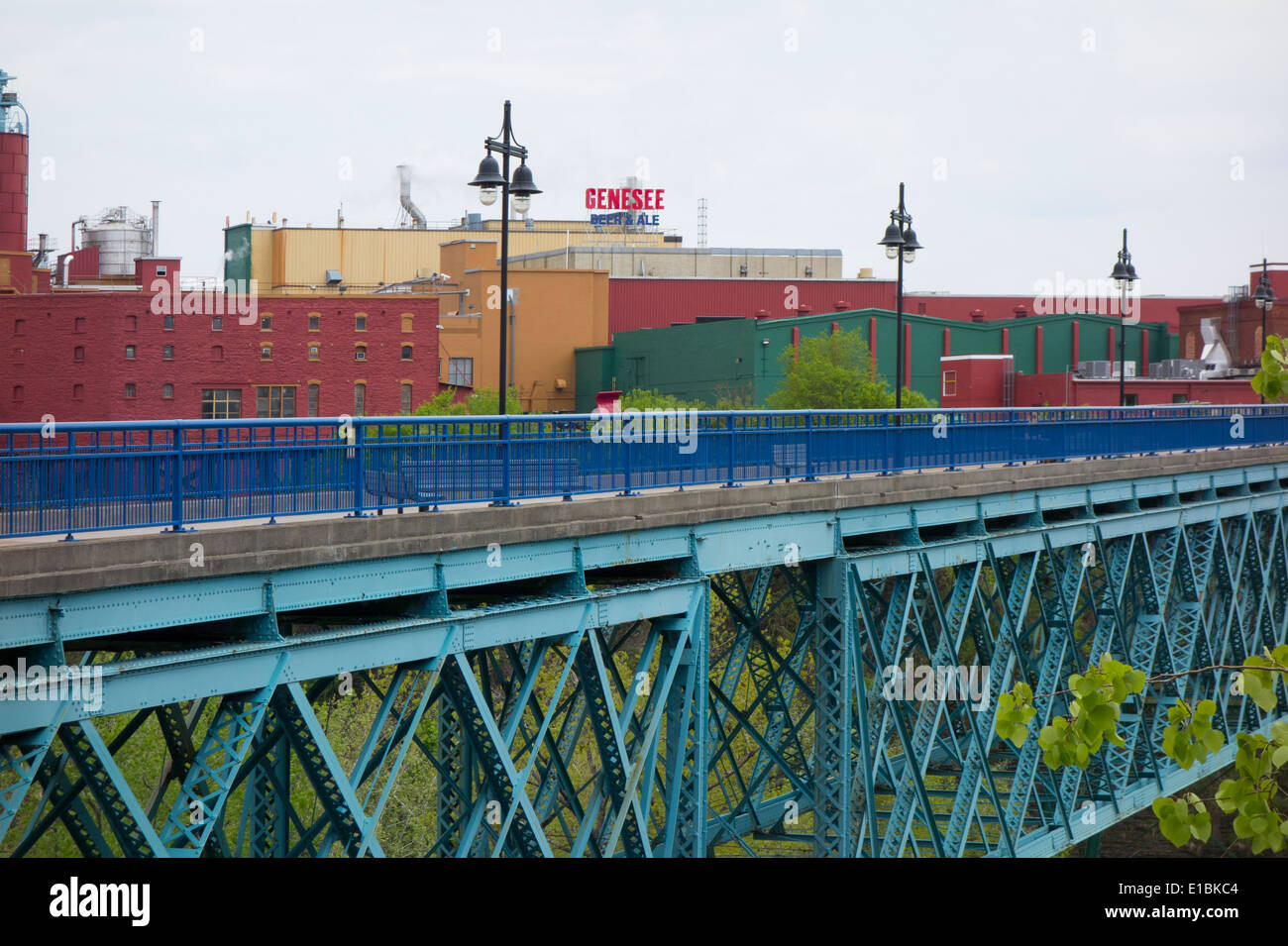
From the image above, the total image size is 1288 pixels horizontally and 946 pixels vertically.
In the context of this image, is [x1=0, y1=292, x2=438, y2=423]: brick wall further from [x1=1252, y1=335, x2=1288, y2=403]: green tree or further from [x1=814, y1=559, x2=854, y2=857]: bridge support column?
[x1=1252, y1=335, x2=1288, y2=403]: green tree

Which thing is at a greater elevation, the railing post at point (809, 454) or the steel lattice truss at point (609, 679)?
the railing post at point (809, 454)

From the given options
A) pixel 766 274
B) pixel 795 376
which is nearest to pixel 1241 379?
pixel 795 376

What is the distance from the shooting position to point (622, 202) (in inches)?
3861

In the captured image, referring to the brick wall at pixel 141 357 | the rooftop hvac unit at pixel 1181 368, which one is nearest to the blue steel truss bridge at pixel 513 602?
the brick wall at pixel 141 357

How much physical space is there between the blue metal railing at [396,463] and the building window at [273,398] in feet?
145

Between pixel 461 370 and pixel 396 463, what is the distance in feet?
200

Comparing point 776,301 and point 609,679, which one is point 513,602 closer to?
point 609,679

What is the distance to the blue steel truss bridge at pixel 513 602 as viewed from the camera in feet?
33.9

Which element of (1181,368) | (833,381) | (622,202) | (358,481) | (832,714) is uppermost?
(622,202)

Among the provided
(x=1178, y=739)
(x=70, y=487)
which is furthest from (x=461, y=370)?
(x=1178, y=739)

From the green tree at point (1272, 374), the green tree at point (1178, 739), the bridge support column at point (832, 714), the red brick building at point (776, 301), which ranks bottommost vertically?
the bridge support column at point (832, 714)

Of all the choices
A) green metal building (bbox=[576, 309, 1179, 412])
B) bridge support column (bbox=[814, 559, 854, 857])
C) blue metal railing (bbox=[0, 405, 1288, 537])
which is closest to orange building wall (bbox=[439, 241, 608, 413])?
green metal building (bbox=[576, 309, 1179, 412])

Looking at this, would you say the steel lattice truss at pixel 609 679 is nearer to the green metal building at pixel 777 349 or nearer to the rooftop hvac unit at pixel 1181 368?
the green metal building at pixel 777 349

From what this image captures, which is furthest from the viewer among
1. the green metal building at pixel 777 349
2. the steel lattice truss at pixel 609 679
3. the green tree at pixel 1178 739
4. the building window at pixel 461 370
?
the building window at pixel 461 370
